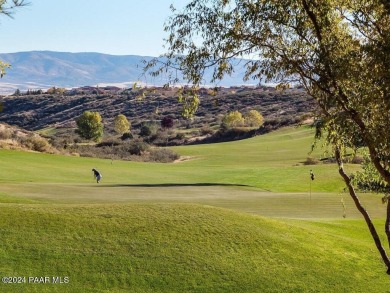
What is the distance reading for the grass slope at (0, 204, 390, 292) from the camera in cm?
1429

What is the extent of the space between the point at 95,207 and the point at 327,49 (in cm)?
1020

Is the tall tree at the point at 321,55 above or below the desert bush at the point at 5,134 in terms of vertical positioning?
above

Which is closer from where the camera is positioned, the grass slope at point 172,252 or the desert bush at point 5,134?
the grass slope at point 172,252

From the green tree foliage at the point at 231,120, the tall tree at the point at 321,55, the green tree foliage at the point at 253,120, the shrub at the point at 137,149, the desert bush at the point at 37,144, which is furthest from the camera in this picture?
the green tree foliage at the point at 253,120

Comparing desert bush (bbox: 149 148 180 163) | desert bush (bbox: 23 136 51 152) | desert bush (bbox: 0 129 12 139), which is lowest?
desert bush (bbox: 149 148 180 163)

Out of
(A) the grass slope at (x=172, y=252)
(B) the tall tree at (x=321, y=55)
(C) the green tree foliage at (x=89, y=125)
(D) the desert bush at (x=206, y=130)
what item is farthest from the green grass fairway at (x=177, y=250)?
(D) the desert bush at (x=206, y=130)

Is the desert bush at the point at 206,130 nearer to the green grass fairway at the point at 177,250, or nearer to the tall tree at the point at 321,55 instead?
the green grass fairway at the point at 177,250

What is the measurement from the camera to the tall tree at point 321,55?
11633mm

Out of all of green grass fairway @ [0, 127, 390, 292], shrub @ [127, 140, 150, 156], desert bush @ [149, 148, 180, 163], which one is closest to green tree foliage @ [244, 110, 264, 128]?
desert bush @ [149, 148, 180, 163]

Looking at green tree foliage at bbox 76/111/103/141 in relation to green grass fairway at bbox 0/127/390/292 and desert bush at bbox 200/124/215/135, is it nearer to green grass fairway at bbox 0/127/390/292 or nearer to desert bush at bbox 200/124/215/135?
desert bush at bbox 200/124/215/135

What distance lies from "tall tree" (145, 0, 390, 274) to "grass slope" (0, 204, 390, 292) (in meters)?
3.98

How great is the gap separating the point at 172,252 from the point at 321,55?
23.2 feet

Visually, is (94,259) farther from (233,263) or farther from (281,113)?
(281,113)

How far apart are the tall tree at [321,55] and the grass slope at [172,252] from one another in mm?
3979
